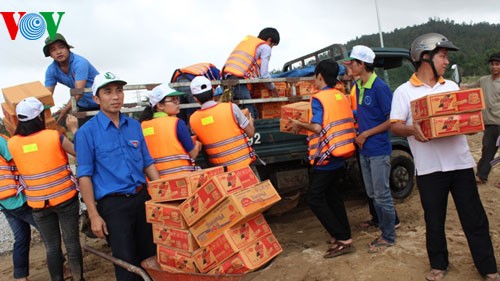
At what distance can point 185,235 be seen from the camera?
2.61 meters

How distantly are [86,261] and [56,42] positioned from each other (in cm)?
260

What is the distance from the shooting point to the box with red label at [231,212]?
242cm

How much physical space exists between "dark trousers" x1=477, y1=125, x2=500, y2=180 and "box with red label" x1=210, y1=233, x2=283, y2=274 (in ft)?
16.7

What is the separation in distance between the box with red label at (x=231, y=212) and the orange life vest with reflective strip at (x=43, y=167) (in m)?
1.80

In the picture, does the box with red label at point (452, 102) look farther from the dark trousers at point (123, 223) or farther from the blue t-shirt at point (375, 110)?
the dark trousers at point (123, 223)

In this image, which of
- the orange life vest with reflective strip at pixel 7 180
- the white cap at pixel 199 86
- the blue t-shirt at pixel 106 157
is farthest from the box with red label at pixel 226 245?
the orange life vest with reflective strip at pixel 7 180

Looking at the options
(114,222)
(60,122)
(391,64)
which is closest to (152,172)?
(114,222)

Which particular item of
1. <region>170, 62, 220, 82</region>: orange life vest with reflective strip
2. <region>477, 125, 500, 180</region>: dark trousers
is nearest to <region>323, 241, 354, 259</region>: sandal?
<region>170, 62, 220, 82</region>: orange life vest with reflective strip

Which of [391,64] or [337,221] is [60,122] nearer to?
[337,221]

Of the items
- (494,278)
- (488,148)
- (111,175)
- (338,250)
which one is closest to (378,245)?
(338,250)

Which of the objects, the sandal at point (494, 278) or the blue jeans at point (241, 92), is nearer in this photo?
the sandal at point (494, 278)

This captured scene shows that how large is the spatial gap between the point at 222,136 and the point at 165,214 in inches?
56.0

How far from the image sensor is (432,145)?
10.3 ft

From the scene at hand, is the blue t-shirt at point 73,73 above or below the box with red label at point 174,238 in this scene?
above
